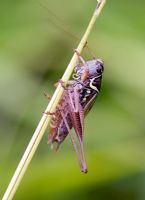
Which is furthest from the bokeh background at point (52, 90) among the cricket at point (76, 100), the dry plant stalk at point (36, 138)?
the dry plant stalk at point (36, 138)

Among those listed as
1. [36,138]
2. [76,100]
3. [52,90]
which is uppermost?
[52,90]

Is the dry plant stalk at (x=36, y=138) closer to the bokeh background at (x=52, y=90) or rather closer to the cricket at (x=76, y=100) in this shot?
the cricket at (x=76, y=100)

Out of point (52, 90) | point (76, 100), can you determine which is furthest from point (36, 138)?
point (52, 90)

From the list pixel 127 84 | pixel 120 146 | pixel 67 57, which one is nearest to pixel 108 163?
pixel 120 146

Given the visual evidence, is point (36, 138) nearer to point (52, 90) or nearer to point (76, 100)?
point (76, 100)

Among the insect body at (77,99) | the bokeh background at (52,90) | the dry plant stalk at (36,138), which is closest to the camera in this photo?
the dry plant stalk at (36,138)

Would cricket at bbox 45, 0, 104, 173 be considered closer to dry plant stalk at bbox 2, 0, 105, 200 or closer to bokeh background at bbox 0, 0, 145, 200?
bokeh background at bbox 0, 0, 145, 200

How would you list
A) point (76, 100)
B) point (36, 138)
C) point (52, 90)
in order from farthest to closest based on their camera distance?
point (52, 90)
point (76, 100)
point (36, 138)
